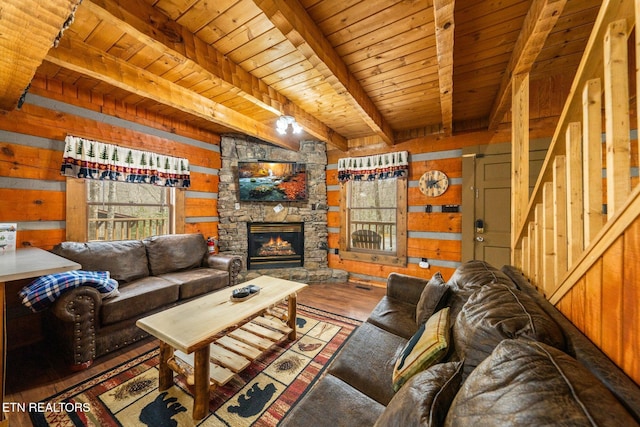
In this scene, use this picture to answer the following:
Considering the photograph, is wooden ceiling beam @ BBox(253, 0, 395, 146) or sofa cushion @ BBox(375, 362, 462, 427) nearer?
sofa cushion @ BBox(375, 362, 462, 427)

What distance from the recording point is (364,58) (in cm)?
206

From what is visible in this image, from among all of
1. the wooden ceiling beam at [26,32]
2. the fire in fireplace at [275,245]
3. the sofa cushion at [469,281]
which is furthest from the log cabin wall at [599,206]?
the fire in fireplace at [275,245]

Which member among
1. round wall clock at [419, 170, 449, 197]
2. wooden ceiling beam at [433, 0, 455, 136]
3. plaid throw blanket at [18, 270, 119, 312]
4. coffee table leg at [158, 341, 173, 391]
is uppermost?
wooden ceiling beam at [433, 0, 455, 136]

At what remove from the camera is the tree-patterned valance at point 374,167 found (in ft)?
12.3

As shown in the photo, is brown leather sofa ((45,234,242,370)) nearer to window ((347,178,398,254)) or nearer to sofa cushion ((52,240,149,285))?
sofa cushion ((52,240,149,285))

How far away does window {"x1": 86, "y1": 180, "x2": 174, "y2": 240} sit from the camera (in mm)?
2953

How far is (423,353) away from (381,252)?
10.1ft

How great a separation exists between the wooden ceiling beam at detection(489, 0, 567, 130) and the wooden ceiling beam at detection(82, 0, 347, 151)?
214 cm

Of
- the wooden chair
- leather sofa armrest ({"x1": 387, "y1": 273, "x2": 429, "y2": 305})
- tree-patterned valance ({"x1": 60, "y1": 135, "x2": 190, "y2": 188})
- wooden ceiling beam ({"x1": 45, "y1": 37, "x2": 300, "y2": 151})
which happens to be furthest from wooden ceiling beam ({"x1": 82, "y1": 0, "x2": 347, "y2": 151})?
the wooden chair

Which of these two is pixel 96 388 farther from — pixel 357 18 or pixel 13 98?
pixel 357 18

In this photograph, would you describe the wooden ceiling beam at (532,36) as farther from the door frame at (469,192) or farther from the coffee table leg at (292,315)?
the coffee table leg at (292,315)

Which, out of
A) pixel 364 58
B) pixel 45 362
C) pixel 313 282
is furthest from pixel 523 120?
pixel 45 362

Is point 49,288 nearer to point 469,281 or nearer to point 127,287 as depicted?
point 127,287

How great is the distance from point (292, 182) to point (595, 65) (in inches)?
140
